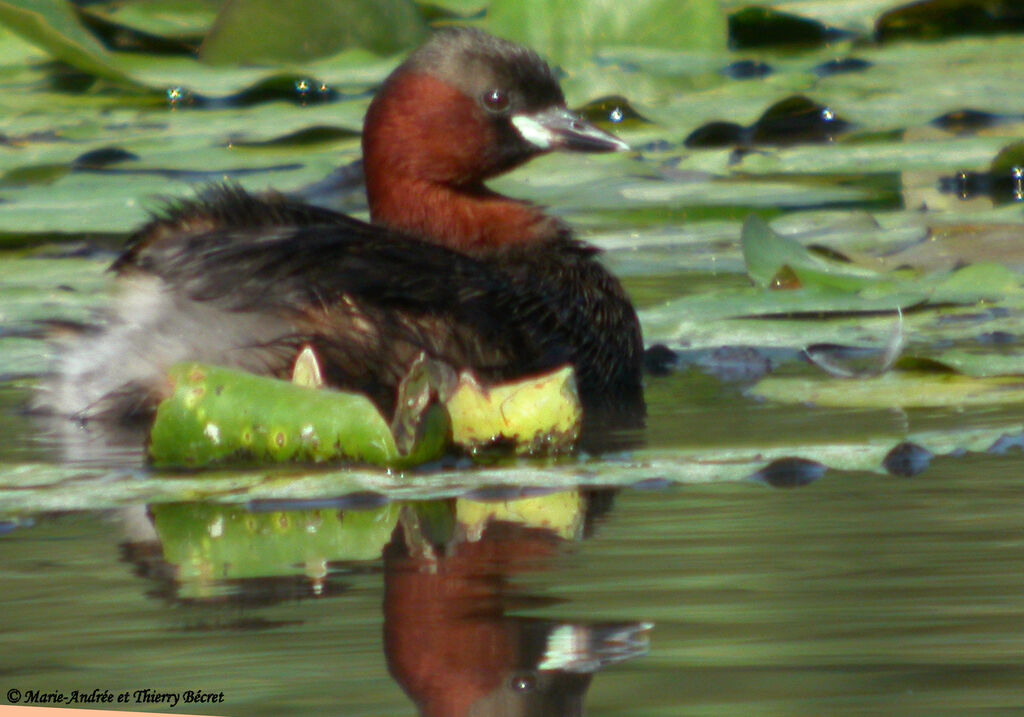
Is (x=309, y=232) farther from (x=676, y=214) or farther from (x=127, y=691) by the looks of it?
(x=676, y=214)

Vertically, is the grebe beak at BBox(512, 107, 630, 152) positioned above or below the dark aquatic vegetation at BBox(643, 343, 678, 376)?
above

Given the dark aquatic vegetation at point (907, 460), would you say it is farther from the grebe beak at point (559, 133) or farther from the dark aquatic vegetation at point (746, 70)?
the dark aquatic vegetation at point (746, 70)

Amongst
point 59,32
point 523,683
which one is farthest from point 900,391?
point 59,32

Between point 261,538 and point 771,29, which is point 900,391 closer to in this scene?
point 261,538

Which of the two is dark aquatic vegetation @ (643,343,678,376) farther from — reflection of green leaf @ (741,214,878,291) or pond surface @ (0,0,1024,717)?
reflection of green leaf @ (741,214,878,291)

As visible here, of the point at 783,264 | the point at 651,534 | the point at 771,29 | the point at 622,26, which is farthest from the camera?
the point at 771,29

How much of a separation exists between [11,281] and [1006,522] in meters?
3.78

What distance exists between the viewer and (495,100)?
5.48m

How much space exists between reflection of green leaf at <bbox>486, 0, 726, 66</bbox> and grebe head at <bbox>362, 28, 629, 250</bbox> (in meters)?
4.29

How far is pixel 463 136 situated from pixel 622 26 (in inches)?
187

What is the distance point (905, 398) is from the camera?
13.4 ft

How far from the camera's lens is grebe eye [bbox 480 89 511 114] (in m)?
5.46

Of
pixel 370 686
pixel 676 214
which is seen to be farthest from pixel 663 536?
pixel 676 214

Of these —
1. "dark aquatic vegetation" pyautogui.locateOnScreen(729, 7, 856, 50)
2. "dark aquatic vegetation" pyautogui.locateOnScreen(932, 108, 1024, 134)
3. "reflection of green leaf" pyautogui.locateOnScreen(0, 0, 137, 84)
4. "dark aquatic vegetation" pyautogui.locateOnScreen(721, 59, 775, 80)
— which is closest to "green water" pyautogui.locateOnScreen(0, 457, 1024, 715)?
"dark aquatic vegetation" pyautogui.locateOnScreen(932, 108, 1024, 134)
